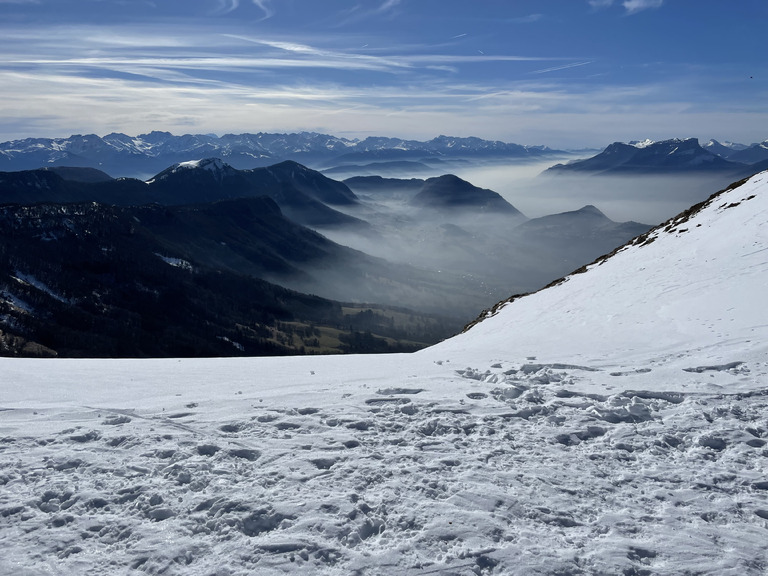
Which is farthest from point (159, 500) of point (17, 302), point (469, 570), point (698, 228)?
point (17, 302)

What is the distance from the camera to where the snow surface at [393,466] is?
21.1ft

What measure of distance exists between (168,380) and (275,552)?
814cm

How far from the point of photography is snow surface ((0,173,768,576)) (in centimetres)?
643

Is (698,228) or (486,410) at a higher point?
(698,228)

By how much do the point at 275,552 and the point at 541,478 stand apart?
450cm

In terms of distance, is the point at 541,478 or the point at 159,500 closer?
the point at 159,500

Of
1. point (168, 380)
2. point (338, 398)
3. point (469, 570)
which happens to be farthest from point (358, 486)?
point (168, 380)

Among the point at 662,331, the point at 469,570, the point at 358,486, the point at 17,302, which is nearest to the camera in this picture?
the point at 469,570

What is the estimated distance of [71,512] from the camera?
278 inches

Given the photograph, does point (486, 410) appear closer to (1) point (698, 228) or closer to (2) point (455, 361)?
(2) point (455, 361)

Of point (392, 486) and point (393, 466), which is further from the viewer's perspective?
point (393, 466)

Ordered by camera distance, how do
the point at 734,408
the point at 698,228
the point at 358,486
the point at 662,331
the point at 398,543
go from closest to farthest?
the point at 398,543, the point at 358,486, the point at 734,408, the point at 662,331, the point at 698,228

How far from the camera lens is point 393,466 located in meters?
8.45

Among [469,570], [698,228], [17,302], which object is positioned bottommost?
[17,302]
